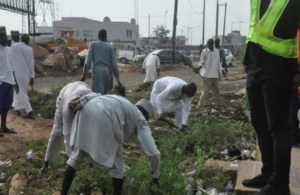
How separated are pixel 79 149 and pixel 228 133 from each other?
3.13 meters

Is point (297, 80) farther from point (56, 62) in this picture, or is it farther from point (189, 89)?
point (56, 62)

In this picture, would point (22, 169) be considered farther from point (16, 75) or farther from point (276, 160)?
point (16, 75)

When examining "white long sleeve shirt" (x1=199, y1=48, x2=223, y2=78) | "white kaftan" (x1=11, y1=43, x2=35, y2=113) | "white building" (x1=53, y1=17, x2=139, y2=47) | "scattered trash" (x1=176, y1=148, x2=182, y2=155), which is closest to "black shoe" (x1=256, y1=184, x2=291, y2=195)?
"scattered trash" (x1=176, y1=148, x2=182, y2=155)

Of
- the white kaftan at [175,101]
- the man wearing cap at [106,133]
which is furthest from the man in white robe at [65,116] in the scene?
the white kaftan at [175,101]

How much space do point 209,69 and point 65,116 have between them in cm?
591

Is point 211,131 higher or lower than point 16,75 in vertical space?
lower

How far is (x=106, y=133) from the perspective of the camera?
10.8ft

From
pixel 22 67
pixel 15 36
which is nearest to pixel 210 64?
pixel 22 67

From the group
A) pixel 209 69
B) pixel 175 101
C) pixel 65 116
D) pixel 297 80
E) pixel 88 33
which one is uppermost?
pixel 88 33

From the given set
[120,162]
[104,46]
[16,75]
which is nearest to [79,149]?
[120,162]

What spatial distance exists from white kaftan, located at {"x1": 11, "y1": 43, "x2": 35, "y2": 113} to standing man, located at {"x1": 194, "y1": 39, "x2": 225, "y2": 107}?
378 cm

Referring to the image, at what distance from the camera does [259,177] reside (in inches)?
140

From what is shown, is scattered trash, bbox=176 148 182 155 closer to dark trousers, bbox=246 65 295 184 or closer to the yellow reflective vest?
dark trousers, bbox=246 65 295 184

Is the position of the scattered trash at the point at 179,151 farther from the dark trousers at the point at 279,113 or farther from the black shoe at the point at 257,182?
the dark trousers at the point at 279,113
